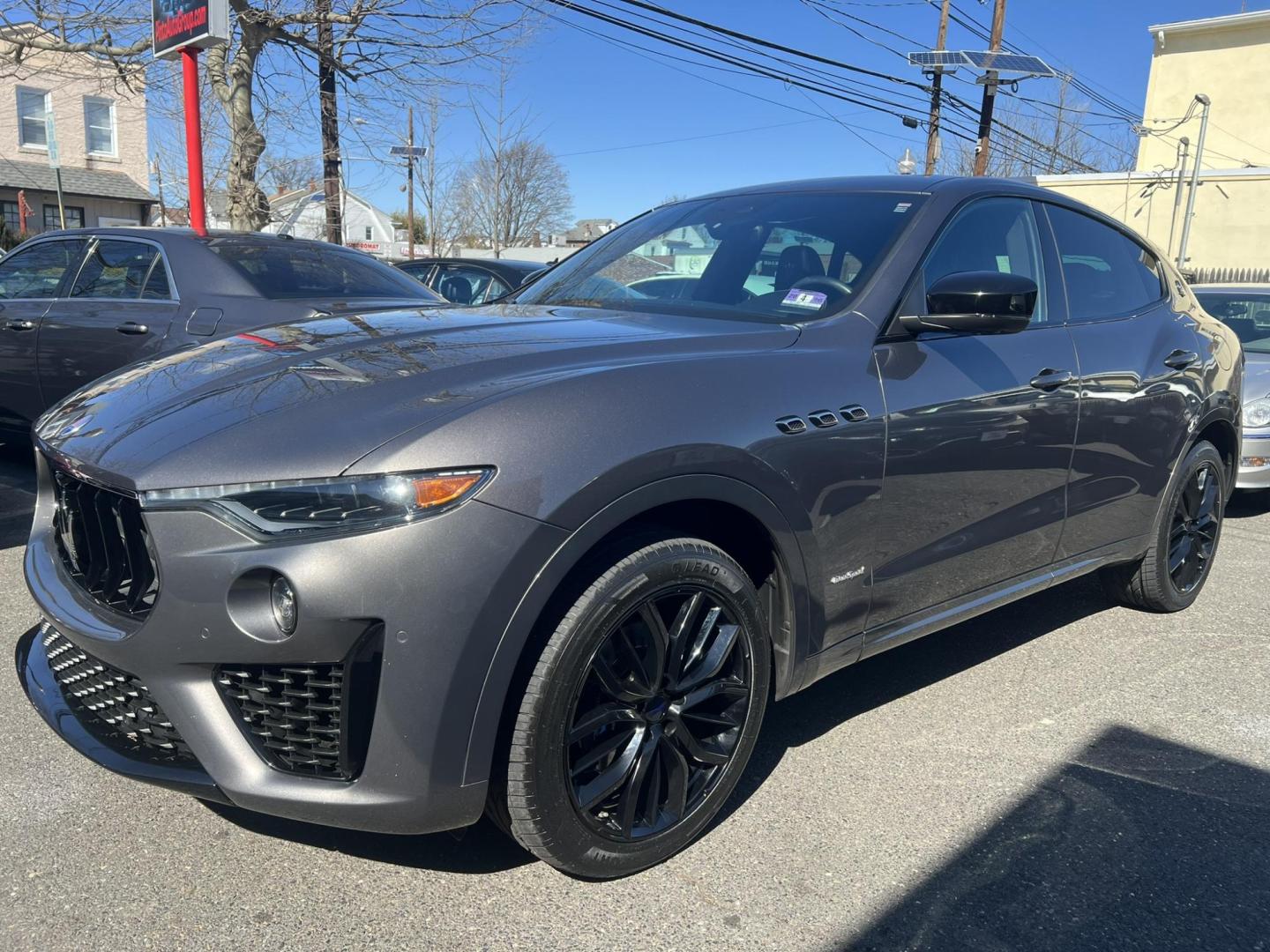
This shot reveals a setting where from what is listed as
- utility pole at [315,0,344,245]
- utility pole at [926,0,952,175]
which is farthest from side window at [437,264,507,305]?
utility pole at [926,0,952,175]

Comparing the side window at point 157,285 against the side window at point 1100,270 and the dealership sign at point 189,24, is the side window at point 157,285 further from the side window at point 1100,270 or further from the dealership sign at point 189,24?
the side window at point 1100,270

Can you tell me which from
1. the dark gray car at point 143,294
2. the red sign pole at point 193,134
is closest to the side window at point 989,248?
the dark gray car at point 143,294

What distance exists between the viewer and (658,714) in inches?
96.3

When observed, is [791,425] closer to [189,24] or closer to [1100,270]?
[1100,270]

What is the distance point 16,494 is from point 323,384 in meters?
4.74

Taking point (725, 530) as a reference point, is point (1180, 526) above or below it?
below

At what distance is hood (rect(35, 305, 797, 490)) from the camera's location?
2.10 meters

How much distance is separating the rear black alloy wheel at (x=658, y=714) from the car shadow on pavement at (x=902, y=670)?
32 centimetres

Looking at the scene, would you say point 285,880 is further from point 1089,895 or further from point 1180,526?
point 1180,526

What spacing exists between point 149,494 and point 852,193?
244cm

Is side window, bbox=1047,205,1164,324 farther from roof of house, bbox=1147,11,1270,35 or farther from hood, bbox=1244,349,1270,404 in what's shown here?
roof of house, bbox=1147,11,1270,35

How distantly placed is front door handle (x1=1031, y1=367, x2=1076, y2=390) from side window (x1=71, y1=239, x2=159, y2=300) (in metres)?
4.76

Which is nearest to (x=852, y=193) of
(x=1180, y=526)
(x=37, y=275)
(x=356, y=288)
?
(x=1180, y=526)

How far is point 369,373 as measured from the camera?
2.37 metres
